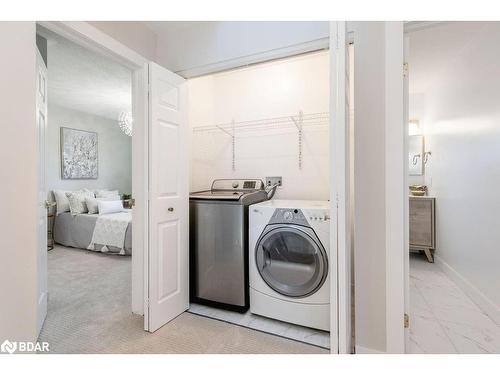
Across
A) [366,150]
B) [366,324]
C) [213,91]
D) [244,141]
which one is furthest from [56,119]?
[366,324]

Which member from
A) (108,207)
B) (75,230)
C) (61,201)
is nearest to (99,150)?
(61,201)

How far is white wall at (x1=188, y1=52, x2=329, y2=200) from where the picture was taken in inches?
105

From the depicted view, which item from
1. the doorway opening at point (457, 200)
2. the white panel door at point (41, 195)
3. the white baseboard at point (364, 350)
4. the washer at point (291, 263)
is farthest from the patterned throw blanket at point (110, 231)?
the doorway opening at point (457, 200)

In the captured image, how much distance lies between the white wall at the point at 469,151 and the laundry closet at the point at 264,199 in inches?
52.3

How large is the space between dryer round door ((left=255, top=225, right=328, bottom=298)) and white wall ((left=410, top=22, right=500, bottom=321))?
59.6 inches

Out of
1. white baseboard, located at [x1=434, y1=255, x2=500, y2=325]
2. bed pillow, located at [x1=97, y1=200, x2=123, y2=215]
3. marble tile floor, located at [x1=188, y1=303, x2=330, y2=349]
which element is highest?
bed pillow, located at [x1=97, y1=200, x2=123, y2=215]

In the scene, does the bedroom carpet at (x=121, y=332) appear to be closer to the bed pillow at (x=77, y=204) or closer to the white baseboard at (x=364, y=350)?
the white baseboard at (x=364, y=350)

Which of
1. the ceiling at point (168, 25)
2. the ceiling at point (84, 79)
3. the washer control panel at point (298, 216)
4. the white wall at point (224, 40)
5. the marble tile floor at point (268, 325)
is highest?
the ceiling at point (84, 79)

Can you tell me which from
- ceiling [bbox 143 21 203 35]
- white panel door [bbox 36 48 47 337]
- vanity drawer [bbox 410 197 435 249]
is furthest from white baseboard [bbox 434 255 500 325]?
white panel door [bbox 36 48 47 337]

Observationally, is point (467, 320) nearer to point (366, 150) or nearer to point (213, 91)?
point (366, 150)

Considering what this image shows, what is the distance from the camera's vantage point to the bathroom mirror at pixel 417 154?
3875 millimetres

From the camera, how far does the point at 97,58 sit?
2.84 meters

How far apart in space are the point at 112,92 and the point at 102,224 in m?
2.05

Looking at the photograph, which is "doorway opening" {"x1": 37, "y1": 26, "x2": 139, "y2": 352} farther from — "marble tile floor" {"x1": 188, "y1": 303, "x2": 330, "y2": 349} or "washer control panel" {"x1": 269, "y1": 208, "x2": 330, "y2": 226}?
"washer control panel" {"x1": 269, "y1": 208, "x2": 330, "y2": 226}
